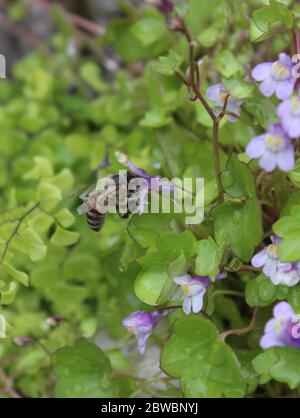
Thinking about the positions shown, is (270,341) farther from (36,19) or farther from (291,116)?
(36,19)

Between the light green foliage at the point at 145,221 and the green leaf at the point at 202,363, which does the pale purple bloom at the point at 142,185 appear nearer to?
the light green foliage at the point at 145,221

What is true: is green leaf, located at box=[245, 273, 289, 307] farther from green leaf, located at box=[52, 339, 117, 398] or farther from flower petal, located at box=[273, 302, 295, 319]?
green leaf, located at box=[52, 339, 117, 398]

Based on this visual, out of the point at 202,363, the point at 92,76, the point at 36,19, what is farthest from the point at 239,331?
the point at 36,19

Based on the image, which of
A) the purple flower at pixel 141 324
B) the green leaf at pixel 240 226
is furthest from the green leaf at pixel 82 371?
the green leaf at pixel 240 226

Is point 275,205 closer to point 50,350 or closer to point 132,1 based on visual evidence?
point 50,350

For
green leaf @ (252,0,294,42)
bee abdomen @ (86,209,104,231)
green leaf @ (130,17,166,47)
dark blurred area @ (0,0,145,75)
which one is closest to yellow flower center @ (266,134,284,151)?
green leaf @ (252,0,294,42)

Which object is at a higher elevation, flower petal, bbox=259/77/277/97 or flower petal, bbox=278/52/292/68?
flower petal, bbox=278/52/292/68

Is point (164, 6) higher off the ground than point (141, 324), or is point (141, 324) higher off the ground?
point (164, 6)

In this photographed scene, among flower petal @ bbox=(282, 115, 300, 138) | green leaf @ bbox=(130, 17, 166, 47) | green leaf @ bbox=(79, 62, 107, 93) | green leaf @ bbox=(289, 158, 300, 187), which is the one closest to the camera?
flower petal @ bbox=(282, 115, 300, 138)
